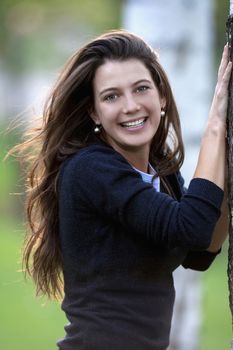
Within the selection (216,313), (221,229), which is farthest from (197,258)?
(216,313)

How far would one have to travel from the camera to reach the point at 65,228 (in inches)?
138

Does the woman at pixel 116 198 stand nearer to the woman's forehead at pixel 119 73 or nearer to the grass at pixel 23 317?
the woman's forehead at pixel 119 73

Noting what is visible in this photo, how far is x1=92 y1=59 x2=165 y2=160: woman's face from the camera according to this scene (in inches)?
136

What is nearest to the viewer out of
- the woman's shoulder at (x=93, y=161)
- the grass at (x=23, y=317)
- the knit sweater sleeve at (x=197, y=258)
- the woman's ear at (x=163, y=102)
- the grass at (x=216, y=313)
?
the woman's shoulder at (x=93, y=161)

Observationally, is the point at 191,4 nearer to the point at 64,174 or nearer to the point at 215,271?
the point at 64,174

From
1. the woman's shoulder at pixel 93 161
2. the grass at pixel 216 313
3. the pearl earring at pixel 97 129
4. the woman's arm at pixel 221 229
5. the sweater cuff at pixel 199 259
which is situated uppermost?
the pearl earring at pixel 97 129

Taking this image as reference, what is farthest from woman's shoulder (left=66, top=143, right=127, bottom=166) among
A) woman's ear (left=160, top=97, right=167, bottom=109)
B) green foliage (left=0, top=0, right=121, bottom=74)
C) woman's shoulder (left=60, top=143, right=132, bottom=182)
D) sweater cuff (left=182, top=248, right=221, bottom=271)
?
green foliage (left=0, top=0, right=121, bottom=74)

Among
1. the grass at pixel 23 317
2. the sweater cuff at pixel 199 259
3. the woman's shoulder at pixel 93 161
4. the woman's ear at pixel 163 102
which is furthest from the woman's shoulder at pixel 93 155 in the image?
the grass at pixel 23 317

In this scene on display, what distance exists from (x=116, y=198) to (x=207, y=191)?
29cm

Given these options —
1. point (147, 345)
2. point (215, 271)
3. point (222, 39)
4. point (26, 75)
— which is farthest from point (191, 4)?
point (26, 75)

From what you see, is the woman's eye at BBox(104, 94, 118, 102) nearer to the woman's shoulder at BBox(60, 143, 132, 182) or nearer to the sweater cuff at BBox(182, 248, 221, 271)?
the woman's shoulder at BBox(60, 143, 132, 182)

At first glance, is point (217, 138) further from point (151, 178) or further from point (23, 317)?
point (23, 317)

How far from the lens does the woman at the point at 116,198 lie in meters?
3.31

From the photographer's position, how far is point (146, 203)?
329cm
